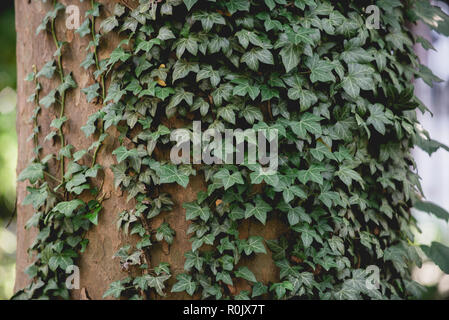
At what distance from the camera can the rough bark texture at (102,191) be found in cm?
211

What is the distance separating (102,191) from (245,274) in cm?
101

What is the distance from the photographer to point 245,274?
6.71 ft

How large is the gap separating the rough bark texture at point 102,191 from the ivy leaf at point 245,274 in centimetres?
6

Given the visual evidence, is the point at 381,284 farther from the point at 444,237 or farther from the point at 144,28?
the point at 444,237

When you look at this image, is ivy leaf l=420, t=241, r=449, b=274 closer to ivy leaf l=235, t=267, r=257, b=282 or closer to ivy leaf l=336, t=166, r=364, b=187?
ivy leaf l=336, t=166, r=364, b=187

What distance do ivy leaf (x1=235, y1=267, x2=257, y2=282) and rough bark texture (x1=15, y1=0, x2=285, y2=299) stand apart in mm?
58

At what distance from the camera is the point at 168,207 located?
2.10 m

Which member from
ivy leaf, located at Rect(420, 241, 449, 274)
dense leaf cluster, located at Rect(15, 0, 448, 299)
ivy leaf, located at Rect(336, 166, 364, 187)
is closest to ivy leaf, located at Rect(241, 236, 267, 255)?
dense leaf cluster, located at Rect(15, 0, 448, 299)

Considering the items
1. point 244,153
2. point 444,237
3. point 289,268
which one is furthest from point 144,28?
point 444,237

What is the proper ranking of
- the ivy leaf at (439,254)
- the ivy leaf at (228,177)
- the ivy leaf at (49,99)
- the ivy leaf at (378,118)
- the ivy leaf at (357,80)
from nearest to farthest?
the ivy leaf at (228,177), the ivy leaf at (357,80), the ivy leaf at (378,118), the ivy leaf at (49,99), the ivy leaf at (439,254)

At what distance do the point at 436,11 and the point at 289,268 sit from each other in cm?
227

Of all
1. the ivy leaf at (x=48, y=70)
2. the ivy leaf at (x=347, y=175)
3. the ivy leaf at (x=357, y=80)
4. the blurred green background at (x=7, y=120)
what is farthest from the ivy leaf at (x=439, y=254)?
the blurred green background at (x=7, y=120)

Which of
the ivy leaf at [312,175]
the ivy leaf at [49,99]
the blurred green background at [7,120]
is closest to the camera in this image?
the ivy leaf at [312,175]

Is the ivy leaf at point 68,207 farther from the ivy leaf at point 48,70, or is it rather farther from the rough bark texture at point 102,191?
the ivy leaf at point 48,70
